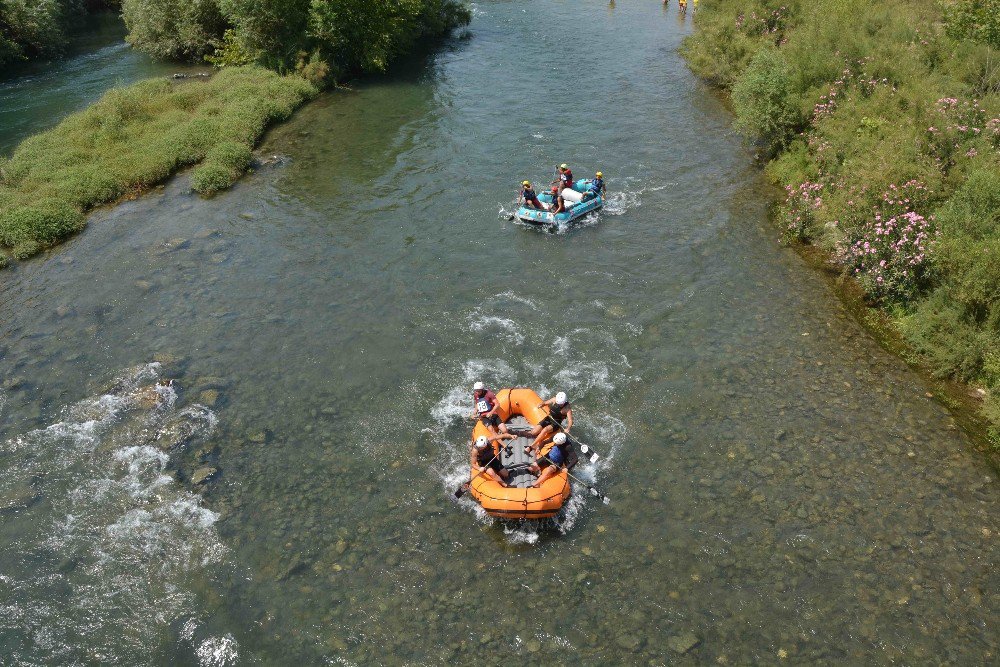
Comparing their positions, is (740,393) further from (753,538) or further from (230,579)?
(230,579)

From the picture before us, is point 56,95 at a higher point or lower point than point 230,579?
higher

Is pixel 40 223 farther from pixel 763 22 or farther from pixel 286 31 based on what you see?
pixel 763 22

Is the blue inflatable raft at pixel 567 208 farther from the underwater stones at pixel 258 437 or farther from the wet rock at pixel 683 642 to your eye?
the wet rock at pixel 683 642

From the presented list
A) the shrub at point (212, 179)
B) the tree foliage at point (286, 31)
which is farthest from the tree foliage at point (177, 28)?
the shrub at point (212, 179)

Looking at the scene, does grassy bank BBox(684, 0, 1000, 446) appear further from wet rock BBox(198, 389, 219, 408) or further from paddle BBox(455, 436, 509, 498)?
wet rock BBox(198, 389, 219, 408)

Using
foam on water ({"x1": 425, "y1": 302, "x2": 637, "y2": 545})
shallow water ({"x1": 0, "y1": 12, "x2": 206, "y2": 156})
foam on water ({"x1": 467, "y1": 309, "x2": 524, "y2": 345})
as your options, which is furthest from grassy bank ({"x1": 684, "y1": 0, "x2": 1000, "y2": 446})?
shallow water ({"x1": 0, "y1": 12, "x2": 206, "y2": 156})

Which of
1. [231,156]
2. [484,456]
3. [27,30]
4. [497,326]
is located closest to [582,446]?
[484,456]

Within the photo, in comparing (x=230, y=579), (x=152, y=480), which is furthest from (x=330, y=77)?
(x=230, y=579)
